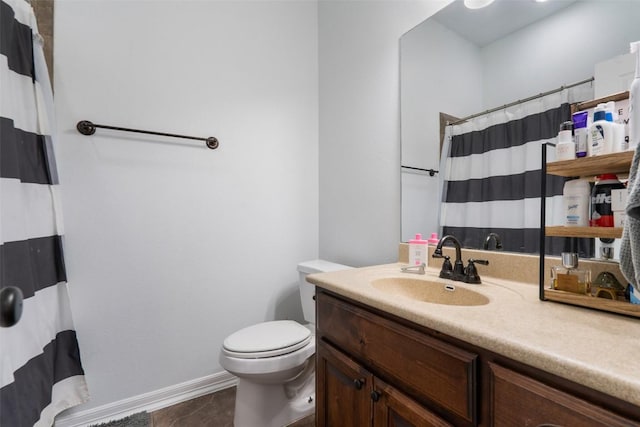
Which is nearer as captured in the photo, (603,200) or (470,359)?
(470,359)

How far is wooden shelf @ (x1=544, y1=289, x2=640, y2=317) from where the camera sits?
62 cm

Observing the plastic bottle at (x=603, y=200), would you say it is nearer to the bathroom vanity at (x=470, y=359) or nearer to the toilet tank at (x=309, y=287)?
the bathroom vanity at (x=470, y=359)

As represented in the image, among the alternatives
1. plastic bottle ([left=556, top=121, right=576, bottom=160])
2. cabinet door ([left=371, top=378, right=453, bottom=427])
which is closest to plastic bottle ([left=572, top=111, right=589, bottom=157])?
plastic bottle ([left=556, top=121, right=576, bottom=160])

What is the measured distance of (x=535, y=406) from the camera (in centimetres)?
49

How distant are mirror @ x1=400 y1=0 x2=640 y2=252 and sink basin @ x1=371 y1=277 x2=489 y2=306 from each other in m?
0.28

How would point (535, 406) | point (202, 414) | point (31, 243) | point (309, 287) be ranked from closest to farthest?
1. point (535, 406)
2. point (31, 243)
3. point (202, 414)
4. point (309, 287)

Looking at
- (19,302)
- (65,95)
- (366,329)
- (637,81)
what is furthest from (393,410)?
(65,95)

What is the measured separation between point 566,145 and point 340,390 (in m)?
0.98

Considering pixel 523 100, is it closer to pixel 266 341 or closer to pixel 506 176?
pixel 506 176

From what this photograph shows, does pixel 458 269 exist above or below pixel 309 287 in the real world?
above

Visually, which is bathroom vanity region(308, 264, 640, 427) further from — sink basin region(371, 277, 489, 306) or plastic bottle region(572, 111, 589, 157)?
plastic bottle region(572, 111, 589, 157)

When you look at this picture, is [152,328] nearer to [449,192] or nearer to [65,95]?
[65,95]

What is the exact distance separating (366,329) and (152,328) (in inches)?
48.5

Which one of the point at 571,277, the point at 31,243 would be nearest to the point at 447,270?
the point at 571,277
